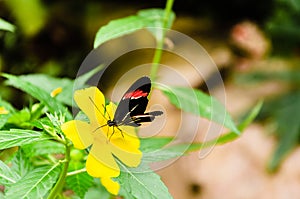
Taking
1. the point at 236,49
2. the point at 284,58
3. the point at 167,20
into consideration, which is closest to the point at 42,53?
the point at 236,49

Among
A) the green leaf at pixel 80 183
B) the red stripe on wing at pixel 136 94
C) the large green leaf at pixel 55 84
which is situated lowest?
the large green leaf at pixel 55 84

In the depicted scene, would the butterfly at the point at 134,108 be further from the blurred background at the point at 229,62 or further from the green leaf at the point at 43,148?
the blurred background at the point at 229,62

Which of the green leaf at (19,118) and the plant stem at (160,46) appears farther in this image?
the plant stem at (160,46)

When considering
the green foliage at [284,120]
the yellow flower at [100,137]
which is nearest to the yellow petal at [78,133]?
the yellow flower at [100,137]

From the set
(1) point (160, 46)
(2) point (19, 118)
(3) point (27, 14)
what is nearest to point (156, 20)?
(1) point (160, 46)

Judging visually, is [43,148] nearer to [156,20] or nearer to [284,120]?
[156,20]

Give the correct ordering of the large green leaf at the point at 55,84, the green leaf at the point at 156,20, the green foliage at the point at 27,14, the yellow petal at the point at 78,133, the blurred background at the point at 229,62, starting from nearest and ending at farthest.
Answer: the yellow petal at the point at 78,133, the large green leaf at the point at 55,84, the green leaf at the point at 156,20, the blurred background at the point at 229,62, the green foliage at the point at 27,14
